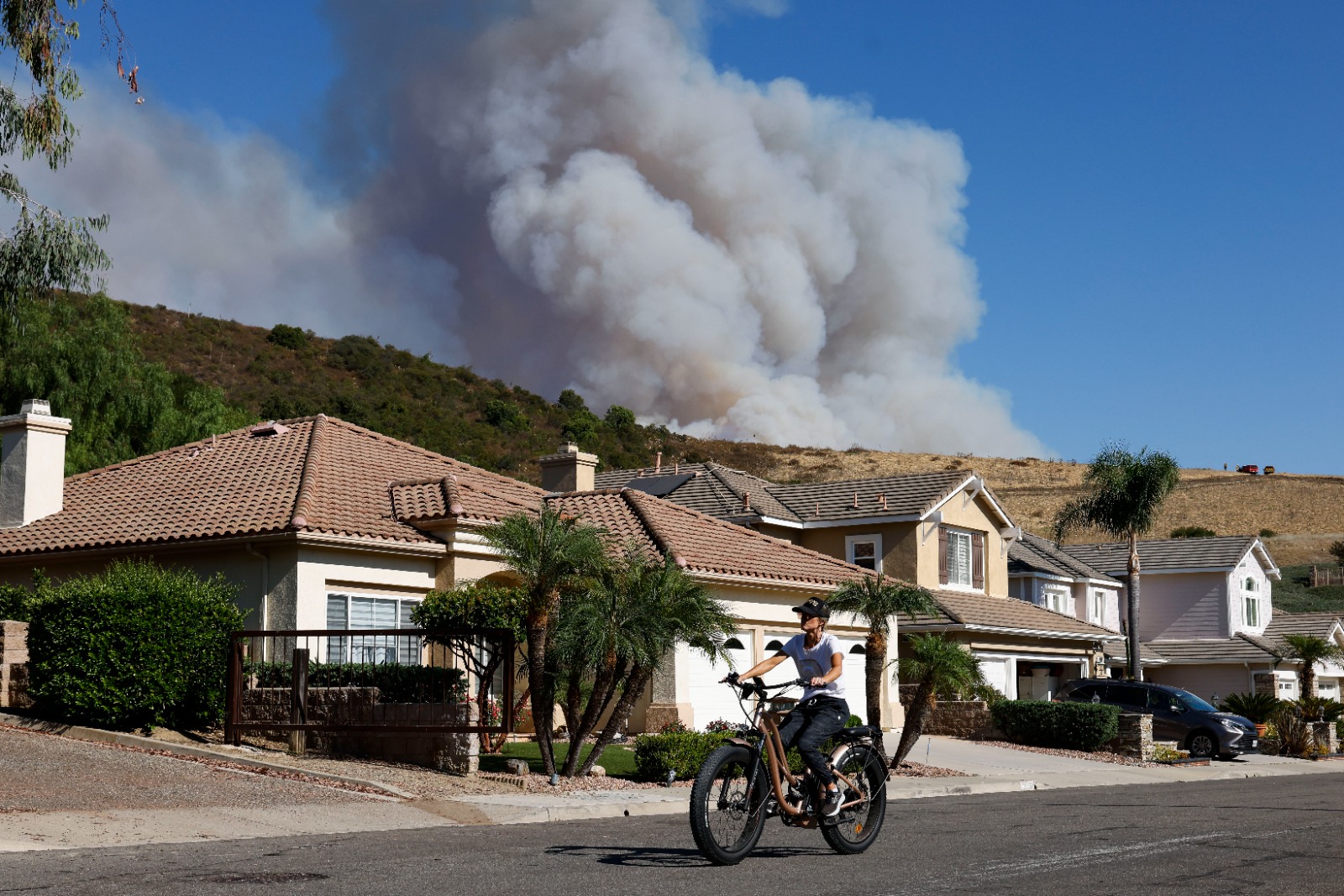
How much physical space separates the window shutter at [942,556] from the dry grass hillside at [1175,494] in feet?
181

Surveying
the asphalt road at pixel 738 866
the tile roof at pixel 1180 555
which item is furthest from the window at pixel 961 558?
the asphalt road at pixel 738 866

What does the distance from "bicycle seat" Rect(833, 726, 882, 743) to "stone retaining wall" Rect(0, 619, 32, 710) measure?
12736 millimetres

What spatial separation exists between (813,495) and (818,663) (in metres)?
28.6

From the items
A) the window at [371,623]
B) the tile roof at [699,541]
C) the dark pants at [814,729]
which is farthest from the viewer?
the tile roof at [699,541]

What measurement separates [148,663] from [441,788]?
4710 mm

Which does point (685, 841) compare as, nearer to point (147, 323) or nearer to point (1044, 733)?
point (1044, 733)

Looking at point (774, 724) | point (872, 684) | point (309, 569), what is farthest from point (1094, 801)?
point (309, 569)

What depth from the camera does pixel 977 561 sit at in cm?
3881

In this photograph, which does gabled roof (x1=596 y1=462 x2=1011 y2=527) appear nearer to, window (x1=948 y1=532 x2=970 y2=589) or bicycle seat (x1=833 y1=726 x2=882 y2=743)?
window (x1=948 y1=532 x2=970 y2=589)

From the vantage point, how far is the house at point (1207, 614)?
157ft

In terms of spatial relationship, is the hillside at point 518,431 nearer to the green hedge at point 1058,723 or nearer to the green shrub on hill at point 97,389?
the green shrub on hill at point 97,389

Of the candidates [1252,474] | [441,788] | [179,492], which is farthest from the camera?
[1252,474]

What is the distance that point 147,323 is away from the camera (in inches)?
2918

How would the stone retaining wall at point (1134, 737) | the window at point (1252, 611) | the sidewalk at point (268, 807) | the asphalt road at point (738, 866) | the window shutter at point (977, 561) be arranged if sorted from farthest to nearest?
1. the window at point (1252, 611)
2. the window shutter at point (977, 561)
3. the stone retaining wall at point (1134, 737)
4. the sidewalk at point (268, 807)
5. the asphalt road at point (738, 866)
